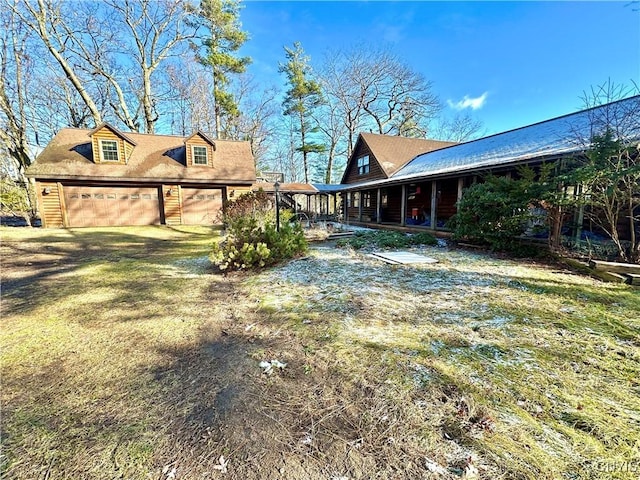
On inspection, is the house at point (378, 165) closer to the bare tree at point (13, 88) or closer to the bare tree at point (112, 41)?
the bare tree at point (112, 41)

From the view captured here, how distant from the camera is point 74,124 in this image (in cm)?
2105

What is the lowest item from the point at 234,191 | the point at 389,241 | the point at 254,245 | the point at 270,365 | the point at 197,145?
the point at 270,365

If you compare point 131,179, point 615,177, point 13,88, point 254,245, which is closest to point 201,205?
point 131,179

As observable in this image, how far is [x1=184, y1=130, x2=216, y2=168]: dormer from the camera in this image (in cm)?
1590

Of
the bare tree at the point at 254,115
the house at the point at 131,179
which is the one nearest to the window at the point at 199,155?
the house at the point at 131,179

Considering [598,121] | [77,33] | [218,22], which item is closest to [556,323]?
[598,121]

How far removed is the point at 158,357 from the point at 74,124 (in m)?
26.2

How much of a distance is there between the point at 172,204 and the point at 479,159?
1453cm

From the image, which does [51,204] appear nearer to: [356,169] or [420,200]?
[356,169]

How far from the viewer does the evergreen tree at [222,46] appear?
63.6ft

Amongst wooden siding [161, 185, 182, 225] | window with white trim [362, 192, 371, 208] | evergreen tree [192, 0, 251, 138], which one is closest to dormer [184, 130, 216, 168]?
wooden siding [161, 185, 182, 225]

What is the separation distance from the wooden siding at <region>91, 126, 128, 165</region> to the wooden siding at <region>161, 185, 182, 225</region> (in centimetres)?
255

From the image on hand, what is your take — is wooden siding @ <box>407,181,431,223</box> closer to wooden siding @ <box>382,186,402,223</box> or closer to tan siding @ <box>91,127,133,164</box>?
wooden siding @ <box>382,186,402,223</box>

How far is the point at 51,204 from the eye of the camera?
13680 mm
